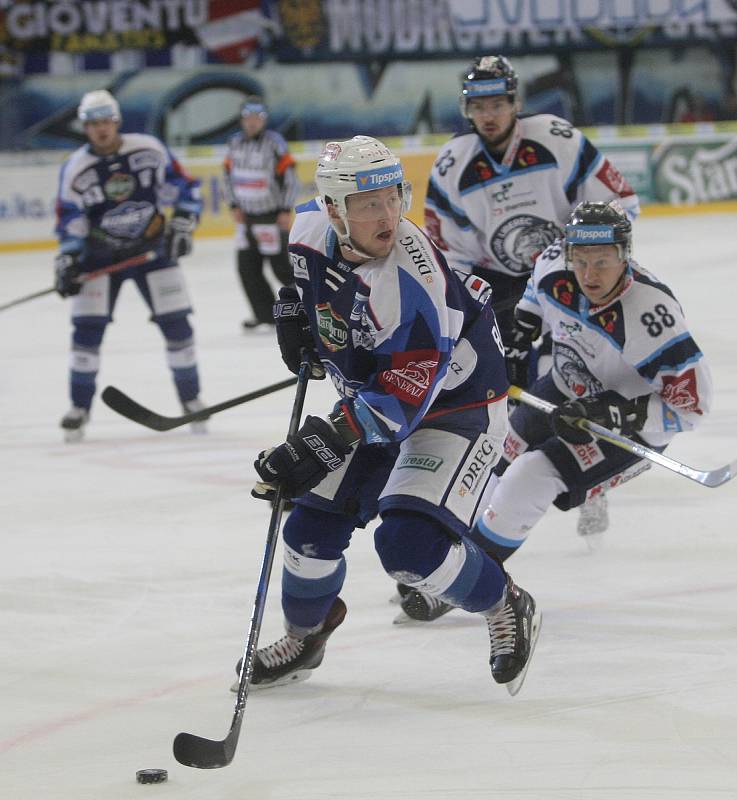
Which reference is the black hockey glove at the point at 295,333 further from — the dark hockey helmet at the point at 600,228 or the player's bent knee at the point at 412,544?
the dark hockey helmet at the point at 600,228

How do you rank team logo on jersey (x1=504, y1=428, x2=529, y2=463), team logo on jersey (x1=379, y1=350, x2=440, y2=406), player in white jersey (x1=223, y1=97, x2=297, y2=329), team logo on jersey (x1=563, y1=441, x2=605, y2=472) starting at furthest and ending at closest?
player in white jersey (x1=223, y1=97, x2=297, y2=329)
team logo on jersey (x1=504, y1=428, x2=529, y2=463)
team logo on jersey (x1=563, y1=441, x2=605, y2=472)
team logo on jersey (x1=379, y1=350, x2=440, y2=406)

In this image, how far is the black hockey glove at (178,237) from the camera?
17.2 ft

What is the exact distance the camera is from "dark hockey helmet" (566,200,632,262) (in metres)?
3.06

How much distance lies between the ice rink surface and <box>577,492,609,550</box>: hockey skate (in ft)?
0.12

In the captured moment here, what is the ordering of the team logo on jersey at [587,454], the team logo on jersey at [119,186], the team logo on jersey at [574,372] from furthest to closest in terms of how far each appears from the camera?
the team logo on jersey at [119,186], the team logo on jersey at [574,372], the team logo on jersey at [587,454]

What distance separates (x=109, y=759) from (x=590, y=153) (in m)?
2.20

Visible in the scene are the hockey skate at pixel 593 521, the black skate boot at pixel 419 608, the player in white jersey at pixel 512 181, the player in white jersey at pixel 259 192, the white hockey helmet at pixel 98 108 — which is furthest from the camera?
the player in white jersey at pixel 259 192

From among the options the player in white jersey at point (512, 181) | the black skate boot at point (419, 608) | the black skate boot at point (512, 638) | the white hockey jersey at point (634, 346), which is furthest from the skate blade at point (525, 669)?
the player in white jersey at point (512, 181)

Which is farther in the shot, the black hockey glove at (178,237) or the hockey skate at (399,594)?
the black hockey glove at (178,237)

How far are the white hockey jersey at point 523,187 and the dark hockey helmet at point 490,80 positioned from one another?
133 millimetres

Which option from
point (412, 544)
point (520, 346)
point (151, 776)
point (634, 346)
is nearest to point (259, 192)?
point (520, 346)

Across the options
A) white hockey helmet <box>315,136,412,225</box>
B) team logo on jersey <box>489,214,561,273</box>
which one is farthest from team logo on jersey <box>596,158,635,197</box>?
white hockey helmet <box>315,136,412,225</box>

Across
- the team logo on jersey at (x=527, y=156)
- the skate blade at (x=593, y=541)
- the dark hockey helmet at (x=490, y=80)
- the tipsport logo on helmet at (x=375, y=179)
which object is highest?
the tipsport logo on helmet at (x=375, y=179)

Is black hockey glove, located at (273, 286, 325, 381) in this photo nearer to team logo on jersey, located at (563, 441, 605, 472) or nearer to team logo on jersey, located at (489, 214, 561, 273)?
team logo on jersey, located at (563, 441, 605, 472)
